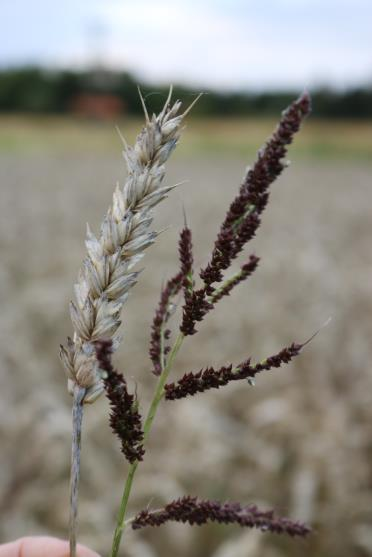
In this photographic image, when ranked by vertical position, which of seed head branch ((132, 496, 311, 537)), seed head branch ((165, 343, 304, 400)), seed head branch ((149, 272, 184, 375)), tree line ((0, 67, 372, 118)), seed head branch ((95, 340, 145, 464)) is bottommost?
seed head branch ((132, 496, 311, 537))

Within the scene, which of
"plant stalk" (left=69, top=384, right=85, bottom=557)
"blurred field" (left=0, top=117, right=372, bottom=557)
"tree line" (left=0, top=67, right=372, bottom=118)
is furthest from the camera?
"tree line" (left=0, top=67, right=372, bottom=118)

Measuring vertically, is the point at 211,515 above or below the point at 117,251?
below

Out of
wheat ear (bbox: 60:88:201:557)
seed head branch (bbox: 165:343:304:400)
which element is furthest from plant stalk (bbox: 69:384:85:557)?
seed head branch (bbox: 165:343:304:400)

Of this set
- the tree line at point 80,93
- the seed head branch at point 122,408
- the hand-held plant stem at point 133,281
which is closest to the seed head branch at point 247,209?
the hand-held plant stem at point 133,281

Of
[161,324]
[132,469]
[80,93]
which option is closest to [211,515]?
[132,469]

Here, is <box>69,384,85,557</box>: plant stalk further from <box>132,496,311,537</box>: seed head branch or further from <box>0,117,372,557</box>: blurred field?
<box>0,117,372,557</box>: blurred field

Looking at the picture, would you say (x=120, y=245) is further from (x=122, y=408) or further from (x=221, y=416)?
(x=221, y=416)

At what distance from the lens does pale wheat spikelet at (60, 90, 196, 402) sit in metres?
0.74

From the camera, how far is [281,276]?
29.4 ft

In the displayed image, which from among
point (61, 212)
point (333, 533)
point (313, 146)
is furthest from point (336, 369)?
point (313, 146)

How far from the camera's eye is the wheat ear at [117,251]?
743 millimetres

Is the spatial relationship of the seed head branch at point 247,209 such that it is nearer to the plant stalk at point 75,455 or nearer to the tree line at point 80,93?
the plant stalk at point 75,455

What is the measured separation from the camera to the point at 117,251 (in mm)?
763

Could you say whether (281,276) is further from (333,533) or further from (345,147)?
(345,147)
